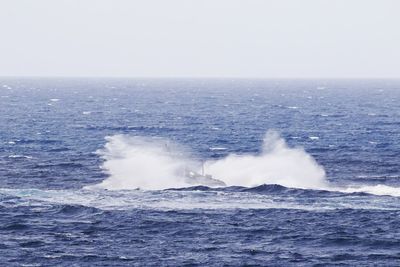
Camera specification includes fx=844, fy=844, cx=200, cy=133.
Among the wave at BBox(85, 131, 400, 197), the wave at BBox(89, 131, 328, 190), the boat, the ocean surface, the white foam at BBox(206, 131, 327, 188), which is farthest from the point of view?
the white foam at BBox(206, 131, 327, 188)

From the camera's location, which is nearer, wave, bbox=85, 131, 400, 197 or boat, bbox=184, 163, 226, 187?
wave, bbox=85, 131, 400, 197

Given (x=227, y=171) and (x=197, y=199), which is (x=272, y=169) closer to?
(x=227, y=171)

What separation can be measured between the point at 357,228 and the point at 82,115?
4985 inches

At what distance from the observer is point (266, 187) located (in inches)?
3410

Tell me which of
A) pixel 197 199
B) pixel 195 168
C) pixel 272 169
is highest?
pixel 272 169

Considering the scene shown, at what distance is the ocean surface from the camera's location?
61969 mm

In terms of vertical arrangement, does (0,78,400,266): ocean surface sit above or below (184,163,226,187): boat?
below

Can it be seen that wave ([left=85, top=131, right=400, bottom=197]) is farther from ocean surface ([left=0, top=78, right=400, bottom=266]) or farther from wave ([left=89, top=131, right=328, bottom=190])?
ocean surface ([left=0, top=78, right=400, bottom=266])

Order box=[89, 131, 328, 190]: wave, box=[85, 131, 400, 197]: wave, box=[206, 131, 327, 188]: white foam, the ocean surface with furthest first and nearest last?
box=[206, 131, 327, 188]: white foam → box=[89, 131, 328, 190]: wave → box=[85, 131, 400, 197]: wave → the ocean surface

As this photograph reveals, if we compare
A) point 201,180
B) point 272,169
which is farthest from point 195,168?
point 201,180

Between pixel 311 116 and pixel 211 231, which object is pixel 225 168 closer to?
pixel 211 231

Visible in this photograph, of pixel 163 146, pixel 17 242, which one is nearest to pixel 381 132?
pixel 163 146

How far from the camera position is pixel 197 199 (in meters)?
81.1

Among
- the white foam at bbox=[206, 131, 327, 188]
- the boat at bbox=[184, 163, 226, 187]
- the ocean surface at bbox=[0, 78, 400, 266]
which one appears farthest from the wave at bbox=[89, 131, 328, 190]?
the boat at bbox=[184, 163, 226, 187]
